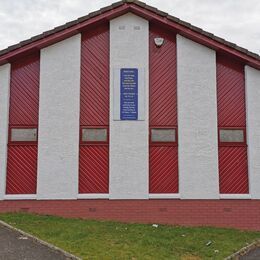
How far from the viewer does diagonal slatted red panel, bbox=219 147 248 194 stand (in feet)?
33.5

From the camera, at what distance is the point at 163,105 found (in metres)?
10.4

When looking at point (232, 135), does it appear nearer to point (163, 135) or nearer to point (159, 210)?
point (163, 135)

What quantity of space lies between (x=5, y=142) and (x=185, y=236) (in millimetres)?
5500

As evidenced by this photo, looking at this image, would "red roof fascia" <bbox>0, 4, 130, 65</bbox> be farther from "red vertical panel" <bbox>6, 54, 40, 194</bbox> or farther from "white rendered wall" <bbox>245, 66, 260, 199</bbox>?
"white rendered wall" <bbox>245, 66, 260, 199</bbox>

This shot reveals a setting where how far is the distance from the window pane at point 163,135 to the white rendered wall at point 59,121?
7.33 ft

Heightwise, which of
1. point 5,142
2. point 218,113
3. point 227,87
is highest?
point 227,87

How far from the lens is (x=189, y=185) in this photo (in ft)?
32.9

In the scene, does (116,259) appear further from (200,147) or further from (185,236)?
(200,147)

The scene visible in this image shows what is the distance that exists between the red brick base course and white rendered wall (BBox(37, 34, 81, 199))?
0.35 meters

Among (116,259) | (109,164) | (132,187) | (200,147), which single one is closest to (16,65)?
(109,164)

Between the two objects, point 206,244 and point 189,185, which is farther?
point 189,185

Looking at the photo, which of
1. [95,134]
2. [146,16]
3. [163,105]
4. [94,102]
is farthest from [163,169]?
[146,16]

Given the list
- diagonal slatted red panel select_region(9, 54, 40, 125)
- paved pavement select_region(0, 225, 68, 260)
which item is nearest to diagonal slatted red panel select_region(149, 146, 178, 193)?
diagonal slatted red panel select_region(9, 54, 40, 125)

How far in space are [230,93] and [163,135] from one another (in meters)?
2.39
